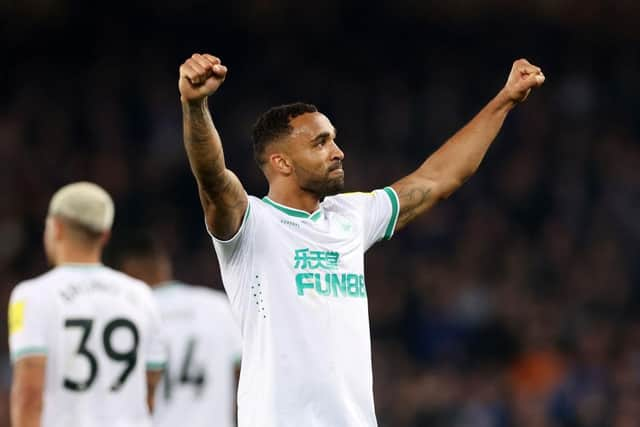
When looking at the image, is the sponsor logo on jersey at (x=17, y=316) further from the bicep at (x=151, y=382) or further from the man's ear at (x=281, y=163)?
the man's ear at (x=281, y=163)

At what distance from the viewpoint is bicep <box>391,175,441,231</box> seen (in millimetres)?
5480

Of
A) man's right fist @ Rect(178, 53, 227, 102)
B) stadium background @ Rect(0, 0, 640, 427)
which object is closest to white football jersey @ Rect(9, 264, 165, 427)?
man's right fist @ Rect(178, 53, 227, 102)

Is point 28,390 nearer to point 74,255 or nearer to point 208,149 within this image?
point 74,255

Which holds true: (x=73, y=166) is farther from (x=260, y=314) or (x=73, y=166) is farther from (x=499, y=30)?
(x=260, y=314)

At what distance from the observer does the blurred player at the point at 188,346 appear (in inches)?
304

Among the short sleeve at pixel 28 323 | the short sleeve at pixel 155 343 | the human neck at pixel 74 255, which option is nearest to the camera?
the short sleeve at pixel 28 323

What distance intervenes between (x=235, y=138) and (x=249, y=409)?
10.1 meters

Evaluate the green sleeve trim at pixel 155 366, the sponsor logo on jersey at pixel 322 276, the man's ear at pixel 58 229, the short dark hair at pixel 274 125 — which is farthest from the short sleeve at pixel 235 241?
the green sleeve trim at pixel 155 366

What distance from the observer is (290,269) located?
16.2 feet

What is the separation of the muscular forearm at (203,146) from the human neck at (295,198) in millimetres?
522

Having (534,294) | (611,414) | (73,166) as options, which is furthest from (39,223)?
(611,414)

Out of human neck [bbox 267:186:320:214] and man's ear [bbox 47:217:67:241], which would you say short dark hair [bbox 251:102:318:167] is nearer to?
human neck [bbox 267:186:320:214]

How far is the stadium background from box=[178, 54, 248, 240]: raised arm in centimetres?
645

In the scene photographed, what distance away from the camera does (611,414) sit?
38.8 ft
